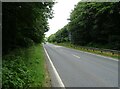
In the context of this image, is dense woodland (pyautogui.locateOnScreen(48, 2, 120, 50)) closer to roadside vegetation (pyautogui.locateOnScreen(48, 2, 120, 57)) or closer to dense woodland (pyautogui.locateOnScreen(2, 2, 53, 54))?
roadside vegetation (pyautogui.locateOnScreen(48, 2, 120, 57))

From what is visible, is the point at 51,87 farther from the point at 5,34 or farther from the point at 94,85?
the point at 5,34

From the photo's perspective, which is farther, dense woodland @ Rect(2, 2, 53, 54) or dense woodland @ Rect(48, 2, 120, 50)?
dense woodland @ Rect(48, 2, 120, 50)

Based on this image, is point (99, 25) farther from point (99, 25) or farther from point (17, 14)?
point (17, 14)

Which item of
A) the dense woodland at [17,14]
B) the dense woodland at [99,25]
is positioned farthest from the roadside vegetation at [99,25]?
the dense woodland at [17,14]

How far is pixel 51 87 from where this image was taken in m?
10.1

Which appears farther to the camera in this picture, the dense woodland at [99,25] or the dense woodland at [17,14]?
the dense woodland at [99,25]

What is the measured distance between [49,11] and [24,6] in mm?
3146

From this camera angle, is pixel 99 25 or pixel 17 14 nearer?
pixel 17 14

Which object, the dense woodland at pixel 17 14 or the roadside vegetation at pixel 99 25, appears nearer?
the dense woodland at pixel 17 14

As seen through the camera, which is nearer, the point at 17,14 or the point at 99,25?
the point at 17,14

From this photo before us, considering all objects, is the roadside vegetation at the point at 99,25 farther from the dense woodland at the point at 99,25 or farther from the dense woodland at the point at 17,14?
the dense woodland at the point at 17,14

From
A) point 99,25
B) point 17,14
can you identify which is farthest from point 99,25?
point 17,14

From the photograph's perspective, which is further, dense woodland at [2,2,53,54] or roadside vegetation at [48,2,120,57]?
roadside vegetation at [48,2,120,57]

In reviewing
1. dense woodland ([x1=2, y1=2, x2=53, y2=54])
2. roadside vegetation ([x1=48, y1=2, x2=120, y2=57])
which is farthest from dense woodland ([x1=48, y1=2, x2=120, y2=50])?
dense woodland ([x1=2, y1=2, x2=53, y2=54])
